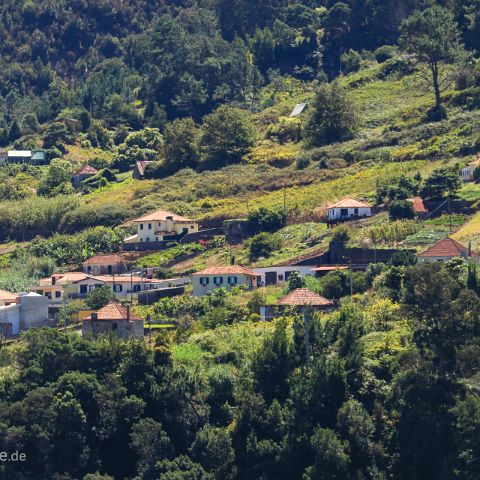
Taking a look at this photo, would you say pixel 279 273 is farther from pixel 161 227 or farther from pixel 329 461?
pixel 329 461

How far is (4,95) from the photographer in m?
160

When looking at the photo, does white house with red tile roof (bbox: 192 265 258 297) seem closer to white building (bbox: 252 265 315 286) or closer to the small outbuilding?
white building (bbox: 252 265 315 286)

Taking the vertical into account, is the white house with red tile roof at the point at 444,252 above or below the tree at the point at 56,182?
below

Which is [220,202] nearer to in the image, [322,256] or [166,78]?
[322,256]

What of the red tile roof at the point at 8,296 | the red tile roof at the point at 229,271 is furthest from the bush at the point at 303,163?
the red tile roof at the point at 8,296

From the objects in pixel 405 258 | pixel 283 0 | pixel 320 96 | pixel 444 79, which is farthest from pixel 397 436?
pixel 283 0

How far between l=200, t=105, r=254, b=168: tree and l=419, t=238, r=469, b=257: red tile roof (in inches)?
1344

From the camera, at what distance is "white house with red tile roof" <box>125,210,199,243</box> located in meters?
96.9

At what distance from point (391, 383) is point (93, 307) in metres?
19.4

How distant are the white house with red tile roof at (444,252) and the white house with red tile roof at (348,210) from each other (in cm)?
1121

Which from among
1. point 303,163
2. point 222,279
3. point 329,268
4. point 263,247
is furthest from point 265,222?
point 303,163

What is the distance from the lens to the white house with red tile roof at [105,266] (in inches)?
3622

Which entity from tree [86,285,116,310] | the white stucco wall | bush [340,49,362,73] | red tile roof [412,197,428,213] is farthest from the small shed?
tree [86,285,116,310]

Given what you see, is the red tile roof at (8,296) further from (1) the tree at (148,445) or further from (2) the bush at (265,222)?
(1) the tree at (148,445)
